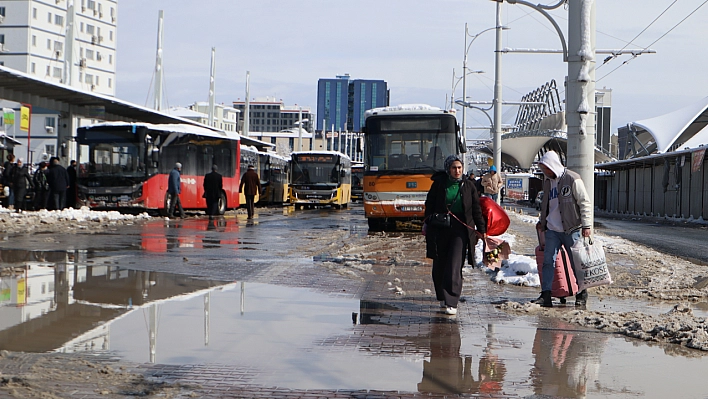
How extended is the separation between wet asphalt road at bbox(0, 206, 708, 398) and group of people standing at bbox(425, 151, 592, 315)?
479 millimetres

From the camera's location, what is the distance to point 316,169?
1863 inches

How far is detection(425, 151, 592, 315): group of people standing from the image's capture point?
9.34 m

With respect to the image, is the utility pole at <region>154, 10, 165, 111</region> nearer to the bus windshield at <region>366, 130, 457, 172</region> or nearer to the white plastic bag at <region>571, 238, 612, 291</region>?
the bus windshield at <region>366, 130, 457, 172</region>

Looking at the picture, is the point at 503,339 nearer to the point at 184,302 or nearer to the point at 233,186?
the point at 184,302

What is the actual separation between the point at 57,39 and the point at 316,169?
6709 cm

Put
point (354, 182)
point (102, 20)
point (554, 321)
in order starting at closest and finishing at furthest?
point (554, 321) < point (354, 182) < point (102, 20)

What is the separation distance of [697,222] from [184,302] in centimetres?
3535

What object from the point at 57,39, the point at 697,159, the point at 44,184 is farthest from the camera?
the point at 57,39

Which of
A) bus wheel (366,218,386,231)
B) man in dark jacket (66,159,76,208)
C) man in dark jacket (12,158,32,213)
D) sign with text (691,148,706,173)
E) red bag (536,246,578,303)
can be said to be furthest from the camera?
sign with text (691,148,706,173)

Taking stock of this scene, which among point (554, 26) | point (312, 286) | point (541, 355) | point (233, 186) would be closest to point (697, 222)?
point (233, 186)

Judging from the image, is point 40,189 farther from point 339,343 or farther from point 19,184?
point 339,343

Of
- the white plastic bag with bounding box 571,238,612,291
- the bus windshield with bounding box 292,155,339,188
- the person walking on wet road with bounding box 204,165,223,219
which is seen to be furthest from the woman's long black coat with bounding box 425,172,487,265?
the bus windshield with bounding box 292,155,339,188

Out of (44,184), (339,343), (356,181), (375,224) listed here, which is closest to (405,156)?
(375,224)

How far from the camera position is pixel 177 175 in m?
28.3
